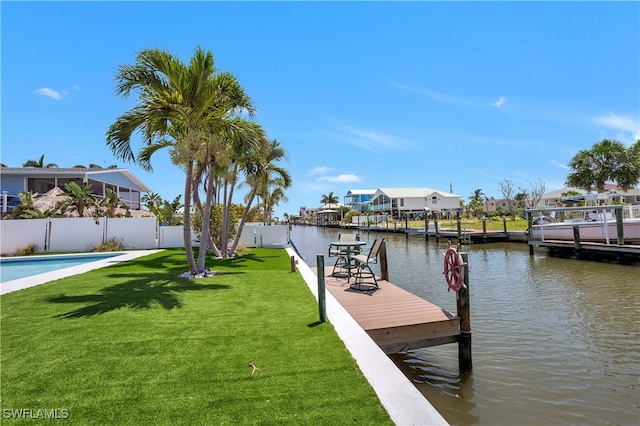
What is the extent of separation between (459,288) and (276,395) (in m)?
3.74

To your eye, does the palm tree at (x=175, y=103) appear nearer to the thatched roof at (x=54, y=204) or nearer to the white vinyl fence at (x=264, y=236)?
the white vinyl fence at (x=264, y=236)

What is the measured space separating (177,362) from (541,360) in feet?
19.1

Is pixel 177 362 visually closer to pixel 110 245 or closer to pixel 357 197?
pixel 110 245

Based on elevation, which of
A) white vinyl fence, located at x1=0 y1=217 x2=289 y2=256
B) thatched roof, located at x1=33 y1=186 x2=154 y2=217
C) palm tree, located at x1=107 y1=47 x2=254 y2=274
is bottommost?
white vinyl fence, located at x1=0 y1=217 x2=289 y2=256

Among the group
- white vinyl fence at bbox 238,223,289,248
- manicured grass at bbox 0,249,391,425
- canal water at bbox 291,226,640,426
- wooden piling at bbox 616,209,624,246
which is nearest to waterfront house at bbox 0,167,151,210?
white vinyl fence at bbox 238,223,289,248

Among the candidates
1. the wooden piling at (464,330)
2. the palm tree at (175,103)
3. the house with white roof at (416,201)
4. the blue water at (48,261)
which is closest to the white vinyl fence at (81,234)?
the blue water at (48,261)

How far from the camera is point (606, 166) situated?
30688 mm

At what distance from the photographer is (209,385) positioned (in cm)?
314

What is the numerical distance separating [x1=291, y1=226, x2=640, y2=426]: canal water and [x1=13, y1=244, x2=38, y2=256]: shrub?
1873cm

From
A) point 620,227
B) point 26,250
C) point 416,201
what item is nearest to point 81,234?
point 26,250

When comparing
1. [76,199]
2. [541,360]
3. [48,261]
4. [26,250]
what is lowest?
[541,360]

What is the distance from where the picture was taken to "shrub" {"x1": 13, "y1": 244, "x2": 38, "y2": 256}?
16259 mm

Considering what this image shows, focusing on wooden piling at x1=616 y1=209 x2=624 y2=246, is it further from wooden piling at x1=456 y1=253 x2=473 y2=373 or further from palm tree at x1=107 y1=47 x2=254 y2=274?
palm tree at x1=107 y1=47 x2=254 y2=274

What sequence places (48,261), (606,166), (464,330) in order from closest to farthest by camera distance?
(464,330) < (48,261) < (606,166)
